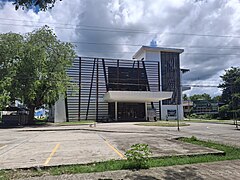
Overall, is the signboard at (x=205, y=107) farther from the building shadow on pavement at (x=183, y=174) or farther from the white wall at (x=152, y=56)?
the building shadow on pavement at (x=183, y=174)

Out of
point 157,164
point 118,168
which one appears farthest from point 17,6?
point 157,164

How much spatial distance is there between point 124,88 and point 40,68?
23.3 m

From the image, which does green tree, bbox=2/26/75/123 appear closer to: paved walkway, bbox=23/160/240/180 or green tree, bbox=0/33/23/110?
green tree, bbox=0/33/23/110

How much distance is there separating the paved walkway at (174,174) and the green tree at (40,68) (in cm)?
2859

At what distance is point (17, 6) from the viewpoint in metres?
5.03

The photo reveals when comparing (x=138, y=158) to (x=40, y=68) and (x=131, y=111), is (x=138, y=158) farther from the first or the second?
(x=131, y=111)

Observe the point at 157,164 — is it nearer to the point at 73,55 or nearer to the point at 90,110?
the point at 73,55

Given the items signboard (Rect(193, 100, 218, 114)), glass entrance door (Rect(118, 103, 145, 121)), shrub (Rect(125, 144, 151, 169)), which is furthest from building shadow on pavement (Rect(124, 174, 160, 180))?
signboard (Rect(193, 100, 218, 114))

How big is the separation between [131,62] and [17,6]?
Answer: 49.0 metres

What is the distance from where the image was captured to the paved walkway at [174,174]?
5.45 metres

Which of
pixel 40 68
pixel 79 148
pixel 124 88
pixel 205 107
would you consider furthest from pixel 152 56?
pixel 79 148

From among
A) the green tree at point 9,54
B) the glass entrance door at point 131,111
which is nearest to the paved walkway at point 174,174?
the green tree at point 9,54

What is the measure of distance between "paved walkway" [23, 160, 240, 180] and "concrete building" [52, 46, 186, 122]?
35.5 meters

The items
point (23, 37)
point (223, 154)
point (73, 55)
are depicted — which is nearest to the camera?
point (223, 154)
